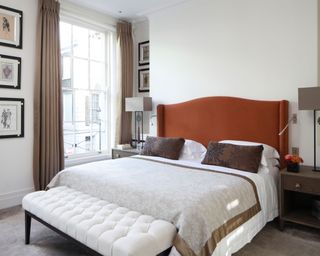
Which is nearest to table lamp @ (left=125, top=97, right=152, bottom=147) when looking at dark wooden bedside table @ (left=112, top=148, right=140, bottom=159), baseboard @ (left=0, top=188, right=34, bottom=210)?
dark wooden bedside table @ (left=112, top=148, right=140, bottom=159)

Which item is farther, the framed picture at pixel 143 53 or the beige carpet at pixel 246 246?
the framed picture at pixel 143 53

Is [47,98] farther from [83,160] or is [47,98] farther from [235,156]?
[235,156]

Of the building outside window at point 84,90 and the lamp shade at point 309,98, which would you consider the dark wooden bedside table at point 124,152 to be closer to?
the building outside window at point 84,90

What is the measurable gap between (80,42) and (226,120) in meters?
2.83

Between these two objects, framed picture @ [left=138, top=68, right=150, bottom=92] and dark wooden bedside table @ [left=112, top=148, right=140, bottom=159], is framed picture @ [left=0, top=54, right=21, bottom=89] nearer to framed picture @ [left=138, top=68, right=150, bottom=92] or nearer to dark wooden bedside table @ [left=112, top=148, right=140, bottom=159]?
dark wooden bedside table @ [left=112, top=148, right=140, bottom=159]

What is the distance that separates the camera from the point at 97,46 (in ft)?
15.6

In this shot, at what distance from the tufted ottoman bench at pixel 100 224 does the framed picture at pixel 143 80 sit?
2.81 meters

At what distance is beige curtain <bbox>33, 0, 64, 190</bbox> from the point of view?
365 centimetres

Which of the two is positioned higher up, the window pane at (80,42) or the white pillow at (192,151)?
the window pane at (80,42)

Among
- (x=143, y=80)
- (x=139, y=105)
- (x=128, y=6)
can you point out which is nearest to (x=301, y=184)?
(x=139, y=105)

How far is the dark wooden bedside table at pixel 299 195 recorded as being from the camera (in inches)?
98.7

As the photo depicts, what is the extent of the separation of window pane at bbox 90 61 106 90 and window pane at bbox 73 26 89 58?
24 centimetres

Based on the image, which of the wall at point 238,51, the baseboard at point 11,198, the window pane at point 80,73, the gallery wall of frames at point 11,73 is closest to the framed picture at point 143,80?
the wall at point 238,51

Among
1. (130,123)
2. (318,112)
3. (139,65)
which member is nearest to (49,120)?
(130,123)
